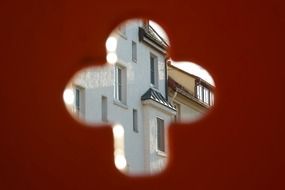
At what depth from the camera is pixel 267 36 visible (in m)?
3.06

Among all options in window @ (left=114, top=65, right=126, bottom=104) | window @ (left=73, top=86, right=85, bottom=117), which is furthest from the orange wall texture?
window @ (left=114, top=65, right=126, bottom=104)

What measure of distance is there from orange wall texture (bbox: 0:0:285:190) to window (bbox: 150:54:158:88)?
Result: 14673mm

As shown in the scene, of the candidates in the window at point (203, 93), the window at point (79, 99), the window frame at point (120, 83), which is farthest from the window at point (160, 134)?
the window at point (79, 99)

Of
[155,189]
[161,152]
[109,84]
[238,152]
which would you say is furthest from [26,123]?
[161,152]

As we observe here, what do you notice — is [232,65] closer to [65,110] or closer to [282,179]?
[282,179]

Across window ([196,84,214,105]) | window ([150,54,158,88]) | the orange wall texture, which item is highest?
window ([196,84,214,105])

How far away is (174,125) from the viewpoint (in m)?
3.02

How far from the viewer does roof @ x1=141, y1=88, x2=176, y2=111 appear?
1747 centimetres

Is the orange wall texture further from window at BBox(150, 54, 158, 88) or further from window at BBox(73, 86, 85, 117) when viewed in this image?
window at BBox(150, 54, 158, 88)

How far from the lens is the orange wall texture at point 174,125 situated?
2.97 meters

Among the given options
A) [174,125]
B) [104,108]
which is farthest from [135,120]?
[174,125]

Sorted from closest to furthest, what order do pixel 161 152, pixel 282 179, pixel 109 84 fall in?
1. pixel 282 179
2. pixel 109 84
3. pixel 161 152

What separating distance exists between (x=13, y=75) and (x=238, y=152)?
2.99 feet

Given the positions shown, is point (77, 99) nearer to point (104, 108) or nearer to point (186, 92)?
point (104, 108)
